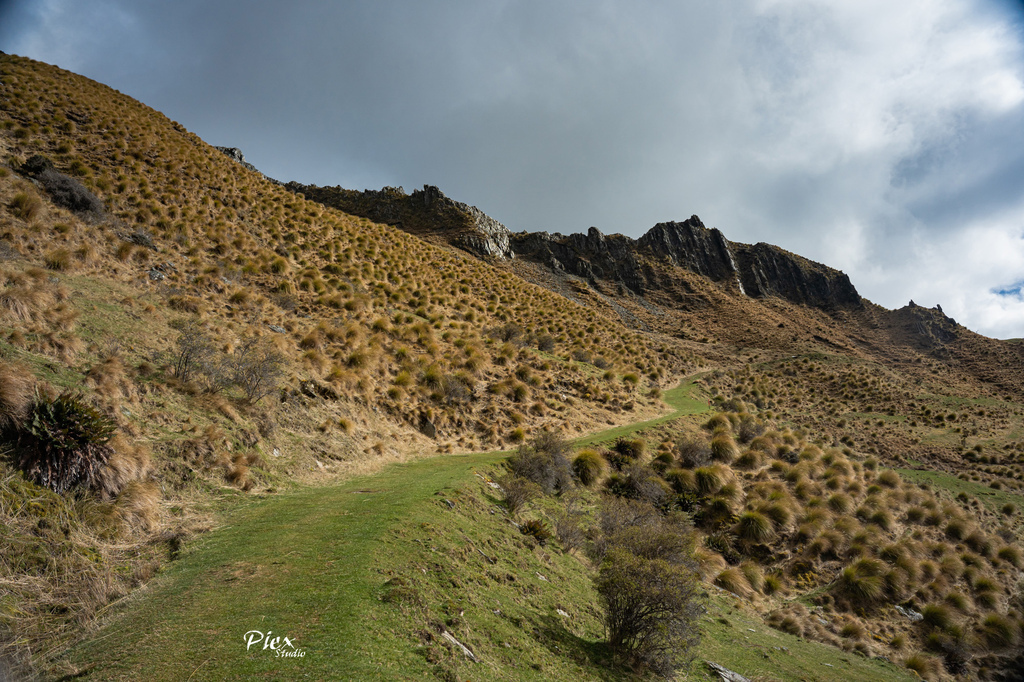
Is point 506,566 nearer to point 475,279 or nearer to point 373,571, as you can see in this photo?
point 373,571

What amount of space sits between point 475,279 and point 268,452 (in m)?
28.4

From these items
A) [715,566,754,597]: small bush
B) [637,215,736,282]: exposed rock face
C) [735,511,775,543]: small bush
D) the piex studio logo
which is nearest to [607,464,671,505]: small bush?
[735,511,775,543]: small bush

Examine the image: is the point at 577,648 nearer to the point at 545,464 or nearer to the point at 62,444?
the point at 545,464

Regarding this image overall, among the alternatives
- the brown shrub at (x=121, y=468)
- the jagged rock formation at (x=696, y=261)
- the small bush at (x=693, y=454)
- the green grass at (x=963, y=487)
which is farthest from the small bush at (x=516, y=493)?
the jagged rock formation at (x=696, y=261)

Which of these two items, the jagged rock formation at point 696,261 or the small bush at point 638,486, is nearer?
the small bush at point 638,486

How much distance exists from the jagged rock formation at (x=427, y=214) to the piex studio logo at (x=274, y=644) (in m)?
57.3

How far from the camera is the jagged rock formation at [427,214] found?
2421 inches

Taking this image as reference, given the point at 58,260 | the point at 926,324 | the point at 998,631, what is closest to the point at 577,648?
the point at 998,631

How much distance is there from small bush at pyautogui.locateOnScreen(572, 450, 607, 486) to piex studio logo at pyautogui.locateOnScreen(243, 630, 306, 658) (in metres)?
12.5

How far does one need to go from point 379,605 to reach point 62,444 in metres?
5.11

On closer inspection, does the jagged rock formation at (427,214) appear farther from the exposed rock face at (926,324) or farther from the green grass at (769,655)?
the exposed rock face at (926,324)

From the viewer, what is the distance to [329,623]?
4.32 metres

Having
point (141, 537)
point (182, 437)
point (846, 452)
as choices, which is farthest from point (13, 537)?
point (846, 452)

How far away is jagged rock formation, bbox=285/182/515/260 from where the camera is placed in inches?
2421
